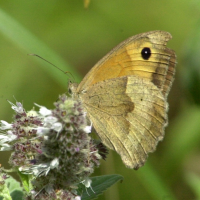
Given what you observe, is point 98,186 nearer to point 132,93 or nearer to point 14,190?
point 14,190

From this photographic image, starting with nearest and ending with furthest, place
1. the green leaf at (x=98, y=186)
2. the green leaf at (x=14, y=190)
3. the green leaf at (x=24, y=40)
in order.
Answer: the green leaf at (x=98, y=186) < the green leaf at (x=14, y=190) < the green leaf at (x=24, y=40)

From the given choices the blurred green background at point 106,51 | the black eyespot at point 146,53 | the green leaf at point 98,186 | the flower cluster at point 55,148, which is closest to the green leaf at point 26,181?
the flower cluster at point 55,148

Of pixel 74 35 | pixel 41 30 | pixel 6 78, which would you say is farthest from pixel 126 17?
pixel 6 78

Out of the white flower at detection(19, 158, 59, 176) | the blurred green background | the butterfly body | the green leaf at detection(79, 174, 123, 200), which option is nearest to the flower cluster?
the white flower at detection(19, 158, 59, 176)

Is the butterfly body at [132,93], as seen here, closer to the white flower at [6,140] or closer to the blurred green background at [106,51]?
the white flower at [6,140]

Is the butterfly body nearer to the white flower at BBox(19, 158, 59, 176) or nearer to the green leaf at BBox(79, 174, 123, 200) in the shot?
the green leaf at BBox(79, 174, 123, 200)
